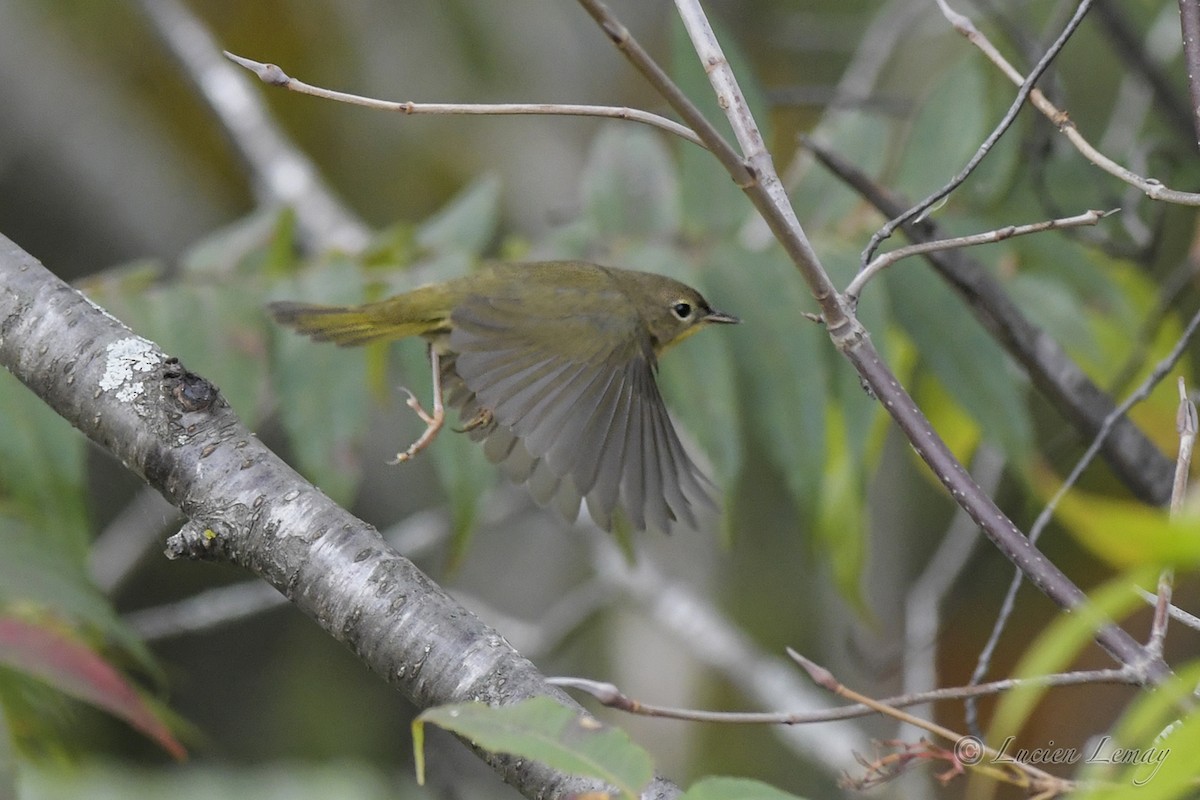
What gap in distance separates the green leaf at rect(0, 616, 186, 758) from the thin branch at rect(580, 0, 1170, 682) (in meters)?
1.05

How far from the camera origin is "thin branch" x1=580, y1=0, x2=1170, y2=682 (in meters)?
0.94

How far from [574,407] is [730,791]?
1.25 meters

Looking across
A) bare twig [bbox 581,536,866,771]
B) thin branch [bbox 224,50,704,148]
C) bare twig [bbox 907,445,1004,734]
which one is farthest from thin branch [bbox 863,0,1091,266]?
bare twig [bbox 581,536,866,771]

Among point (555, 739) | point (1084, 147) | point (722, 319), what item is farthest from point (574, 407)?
point (555, 739)

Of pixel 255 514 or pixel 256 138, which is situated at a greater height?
pixel 256 138

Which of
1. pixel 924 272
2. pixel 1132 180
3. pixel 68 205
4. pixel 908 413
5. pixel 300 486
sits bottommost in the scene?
pixel 300 486

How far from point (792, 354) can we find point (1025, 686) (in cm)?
150

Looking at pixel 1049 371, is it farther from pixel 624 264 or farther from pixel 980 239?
pixel 624 264

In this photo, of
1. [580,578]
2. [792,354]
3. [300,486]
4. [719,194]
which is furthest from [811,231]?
[580,578]

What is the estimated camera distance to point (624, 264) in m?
→ 2.43

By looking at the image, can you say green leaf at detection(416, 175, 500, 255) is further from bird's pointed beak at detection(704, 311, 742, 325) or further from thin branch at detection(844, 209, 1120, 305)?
thin branch at detection(844, 209, 1120, 305)

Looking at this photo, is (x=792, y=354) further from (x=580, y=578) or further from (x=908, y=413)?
(x=580, y=578)

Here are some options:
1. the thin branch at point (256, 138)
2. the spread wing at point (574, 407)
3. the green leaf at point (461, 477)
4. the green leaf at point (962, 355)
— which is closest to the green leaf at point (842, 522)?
the green leaf at point (962, 355)

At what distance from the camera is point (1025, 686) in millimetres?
709
